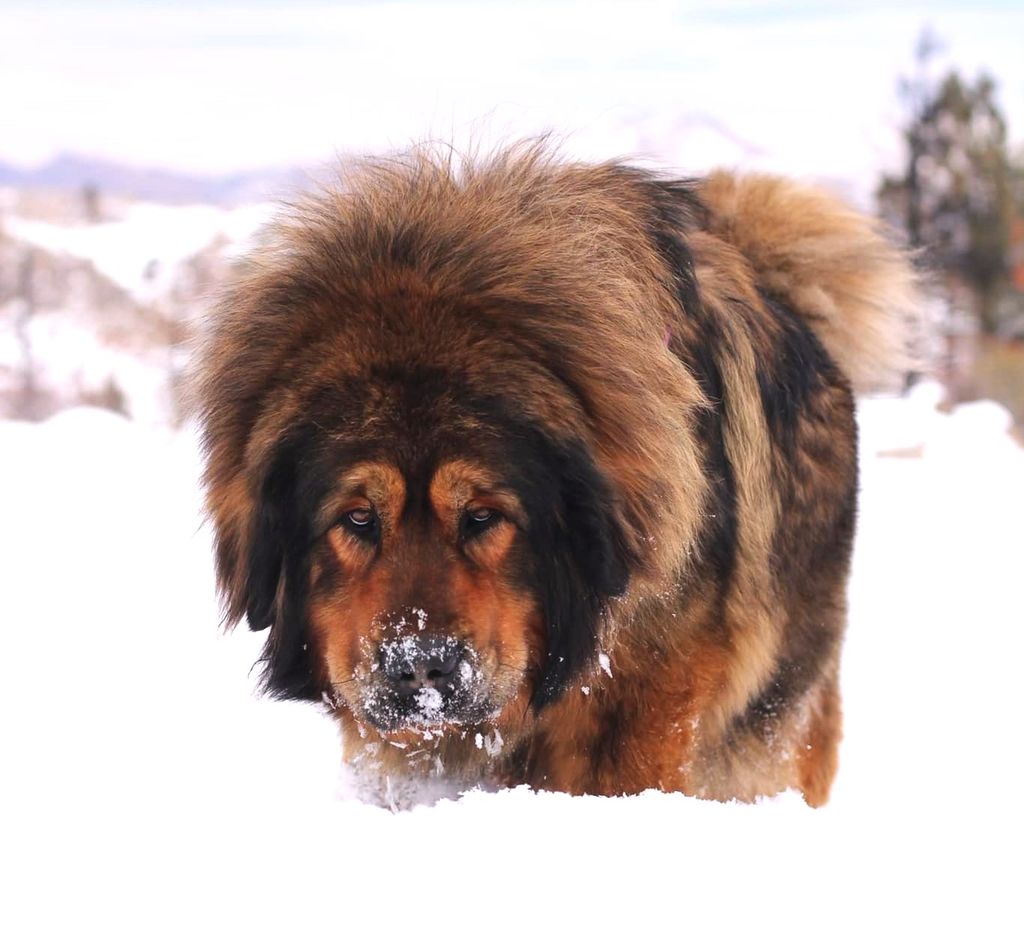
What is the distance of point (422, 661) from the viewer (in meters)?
2.58

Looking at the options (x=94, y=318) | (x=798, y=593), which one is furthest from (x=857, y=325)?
(x=94, y=318)

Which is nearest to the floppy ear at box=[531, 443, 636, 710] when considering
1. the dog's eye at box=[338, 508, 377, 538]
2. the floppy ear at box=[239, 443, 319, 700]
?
the dog's eye at box=[338, 508, 377, 538]

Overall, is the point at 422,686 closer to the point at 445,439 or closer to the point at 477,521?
the point at 477,521

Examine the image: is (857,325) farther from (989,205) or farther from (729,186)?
(989,205)

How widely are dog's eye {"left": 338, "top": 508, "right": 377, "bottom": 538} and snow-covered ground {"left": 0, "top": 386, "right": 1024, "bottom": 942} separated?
600 mm

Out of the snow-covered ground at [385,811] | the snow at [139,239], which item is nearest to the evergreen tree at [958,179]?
the snow at [139,239]

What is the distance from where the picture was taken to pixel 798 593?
12.1 feet

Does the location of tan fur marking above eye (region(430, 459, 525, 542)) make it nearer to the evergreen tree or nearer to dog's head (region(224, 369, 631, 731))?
dog's head (region(224, 369, 631, 731))

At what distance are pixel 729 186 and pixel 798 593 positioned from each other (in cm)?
143

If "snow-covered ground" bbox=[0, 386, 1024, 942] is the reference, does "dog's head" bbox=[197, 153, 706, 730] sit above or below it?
above

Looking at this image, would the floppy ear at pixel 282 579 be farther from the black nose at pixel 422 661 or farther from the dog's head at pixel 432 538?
the black nose at pixel 422 661

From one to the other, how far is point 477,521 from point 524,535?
124 mm

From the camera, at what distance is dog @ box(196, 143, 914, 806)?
269 cm

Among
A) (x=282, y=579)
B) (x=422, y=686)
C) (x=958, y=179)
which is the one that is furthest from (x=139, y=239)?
(x=422, y=686)
